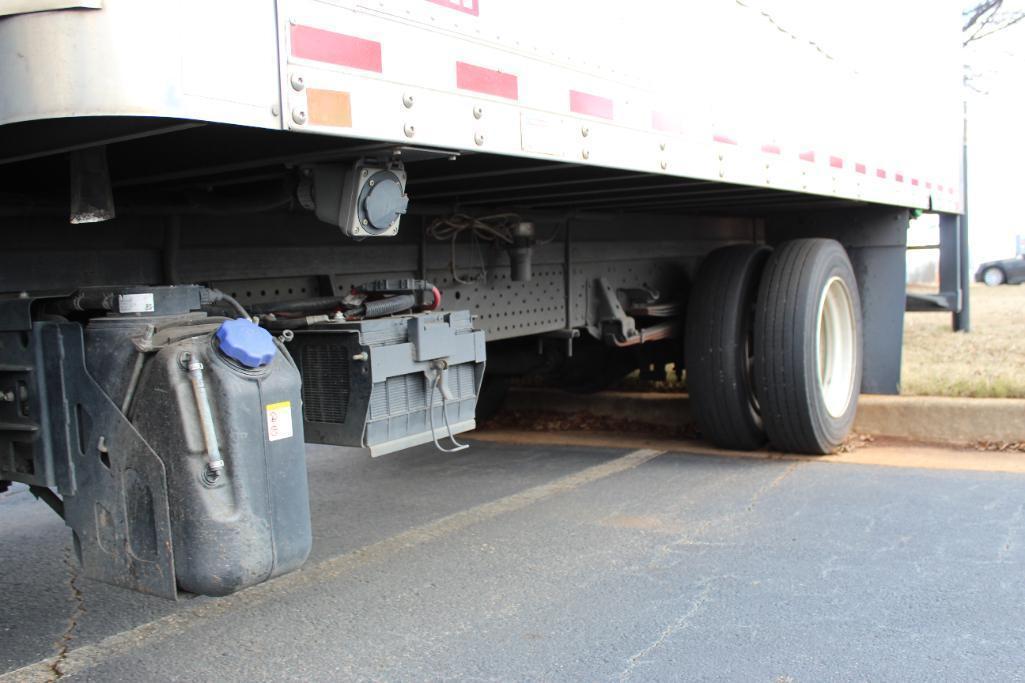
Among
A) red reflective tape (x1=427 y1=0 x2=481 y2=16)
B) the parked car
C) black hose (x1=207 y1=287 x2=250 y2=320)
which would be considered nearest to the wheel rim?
red reflective tape (x1=427 y1=0 x2=481 y2=16)

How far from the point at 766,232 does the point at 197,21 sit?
5.94 metres

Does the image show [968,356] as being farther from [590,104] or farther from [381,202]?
[381,202]

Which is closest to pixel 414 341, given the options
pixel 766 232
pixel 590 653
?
pixel 590 653

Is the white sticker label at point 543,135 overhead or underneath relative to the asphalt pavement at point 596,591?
overhead

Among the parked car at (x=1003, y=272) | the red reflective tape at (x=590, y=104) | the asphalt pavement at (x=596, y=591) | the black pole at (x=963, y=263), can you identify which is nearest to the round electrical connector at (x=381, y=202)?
the red reflective tape at (x=590, y=104)

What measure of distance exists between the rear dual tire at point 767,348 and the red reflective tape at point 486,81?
3.13 metres

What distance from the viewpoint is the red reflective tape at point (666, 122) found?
3.71m

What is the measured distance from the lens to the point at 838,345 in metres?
6.39

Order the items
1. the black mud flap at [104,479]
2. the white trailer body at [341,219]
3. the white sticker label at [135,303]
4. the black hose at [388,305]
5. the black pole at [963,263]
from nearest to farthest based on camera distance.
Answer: the white trailer body at [341,219], the black mud flap at [104,479], the white sticker label at [135,303], the black hose at [388,305], the black pole at [963,263]

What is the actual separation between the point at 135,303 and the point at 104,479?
1.46ft

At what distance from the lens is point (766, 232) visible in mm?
7355

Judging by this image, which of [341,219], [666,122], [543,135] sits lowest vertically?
[341,219]

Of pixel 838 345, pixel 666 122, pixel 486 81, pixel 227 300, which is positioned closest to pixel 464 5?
pixel 486 81

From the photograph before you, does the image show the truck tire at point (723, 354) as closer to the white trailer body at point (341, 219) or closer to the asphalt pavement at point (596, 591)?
the white trailer body at point (341, 219)
